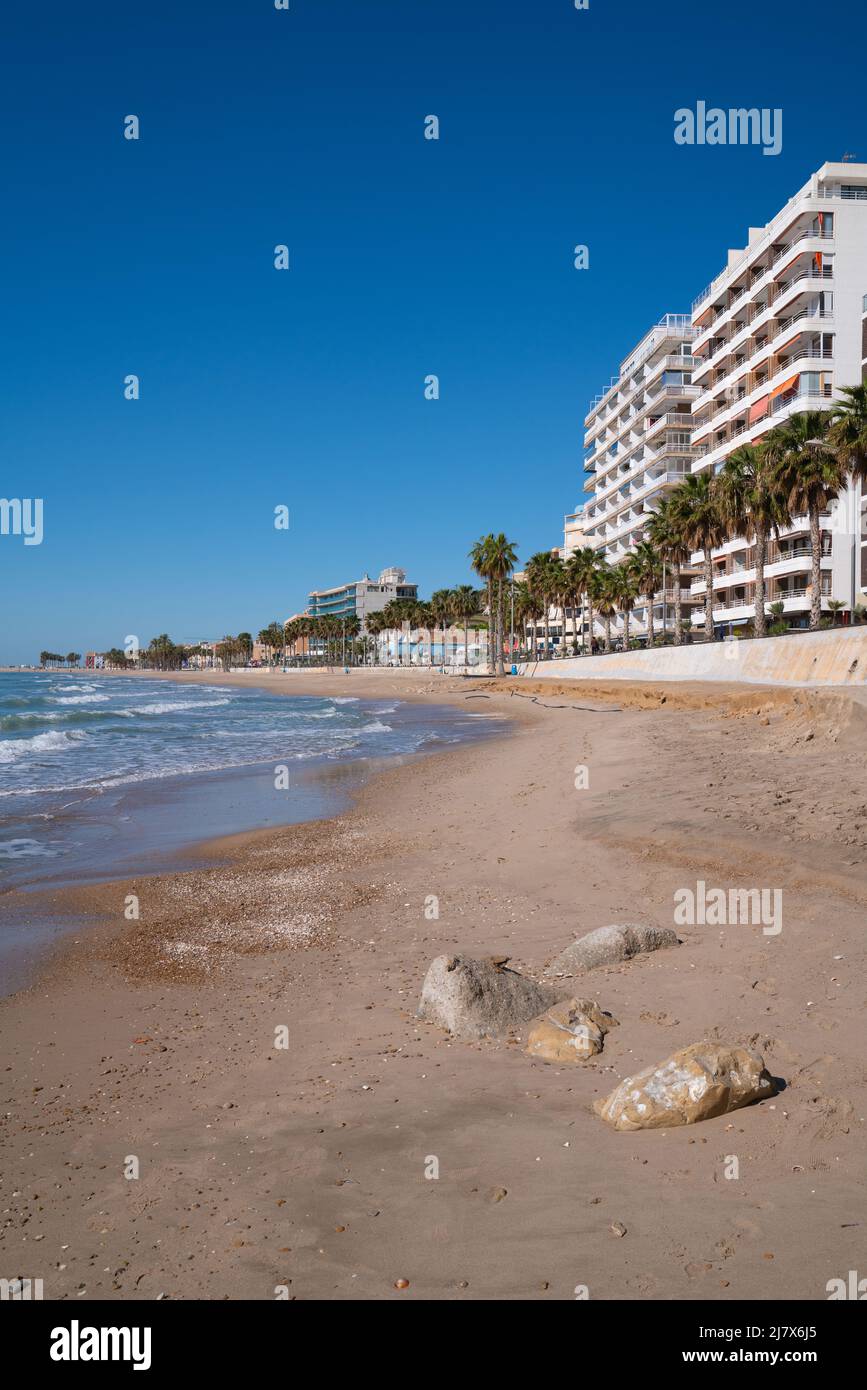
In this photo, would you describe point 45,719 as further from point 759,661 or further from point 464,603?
point 464,603

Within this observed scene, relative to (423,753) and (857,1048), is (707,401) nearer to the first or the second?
(423,753)

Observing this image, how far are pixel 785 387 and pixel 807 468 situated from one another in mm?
22284

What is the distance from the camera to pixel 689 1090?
466 centimetres

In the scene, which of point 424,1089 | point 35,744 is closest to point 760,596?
point 35,744

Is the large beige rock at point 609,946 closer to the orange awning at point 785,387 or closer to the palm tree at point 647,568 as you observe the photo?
the orange awning at point 785,387

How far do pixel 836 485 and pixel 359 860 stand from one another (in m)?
37.8

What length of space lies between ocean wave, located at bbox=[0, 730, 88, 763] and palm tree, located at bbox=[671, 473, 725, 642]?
38.6m

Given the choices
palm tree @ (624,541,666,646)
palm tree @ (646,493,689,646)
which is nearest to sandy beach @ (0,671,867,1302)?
palm tree @ (646,493,689,646)

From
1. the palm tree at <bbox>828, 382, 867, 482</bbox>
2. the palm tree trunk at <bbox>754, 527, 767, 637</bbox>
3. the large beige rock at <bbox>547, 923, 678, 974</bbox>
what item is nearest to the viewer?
the large beige rock at <bbox>547, 923, 678, 974</bbox>

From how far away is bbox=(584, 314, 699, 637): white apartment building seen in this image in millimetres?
83438

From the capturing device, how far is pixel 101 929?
10008mm

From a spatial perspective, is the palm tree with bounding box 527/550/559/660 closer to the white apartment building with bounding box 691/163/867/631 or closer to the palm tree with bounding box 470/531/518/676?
the palm tree with bounding box 470/531/518/676

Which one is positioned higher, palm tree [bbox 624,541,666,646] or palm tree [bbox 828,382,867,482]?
palm tree [bbox 828,382,867,482]

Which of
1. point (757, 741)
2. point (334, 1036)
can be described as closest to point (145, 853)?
point (334, 1036)
